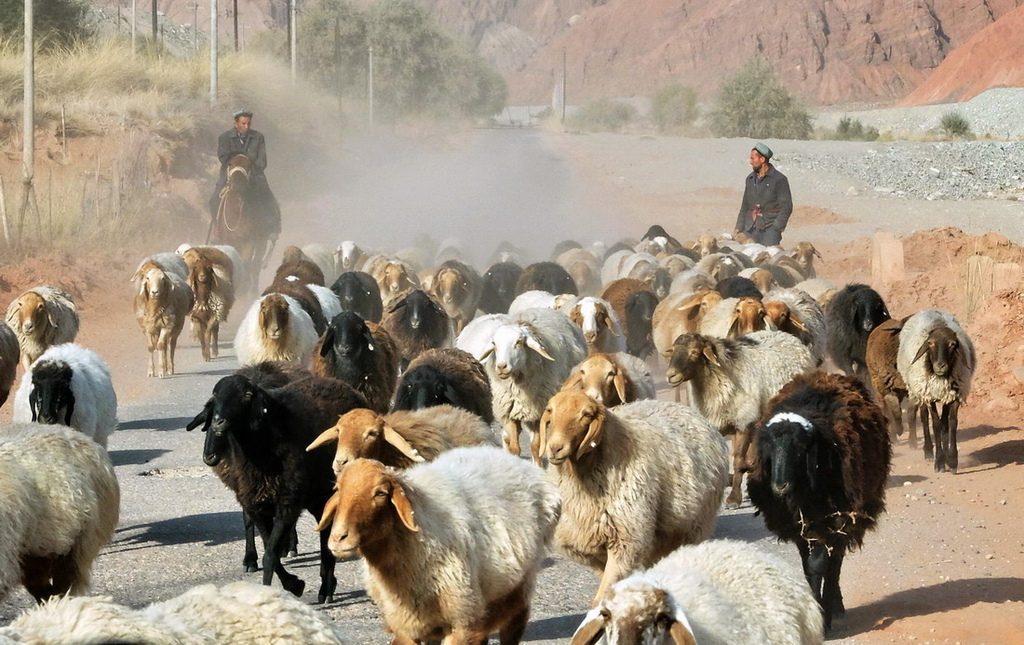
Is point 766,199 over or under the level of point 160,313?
over

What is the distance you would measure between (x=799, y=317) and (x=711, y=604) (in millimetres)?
8728

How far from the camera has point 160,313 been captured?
53.2 ft

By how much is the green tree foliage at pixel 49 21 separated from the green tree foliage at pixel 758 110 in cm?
3955

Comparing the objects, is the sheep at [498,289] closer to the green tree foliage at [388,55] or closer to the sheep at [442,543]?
the sheep at [442,543]

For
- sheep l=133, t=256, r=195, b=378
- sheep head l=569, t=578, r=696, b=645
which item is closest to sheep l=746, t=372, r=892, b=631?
sheep head l=569, t=578, r=696, b=645

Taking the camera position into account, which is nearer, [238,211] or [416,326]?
[416,326]

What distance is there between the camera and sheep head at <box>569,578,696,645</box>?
4.55 m

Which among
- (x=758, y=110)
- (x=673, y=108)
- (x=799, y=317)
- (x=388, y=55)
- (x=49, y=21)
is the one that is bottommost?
(x=799, y=317)

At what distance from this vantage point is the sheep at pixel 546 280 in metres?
17.1

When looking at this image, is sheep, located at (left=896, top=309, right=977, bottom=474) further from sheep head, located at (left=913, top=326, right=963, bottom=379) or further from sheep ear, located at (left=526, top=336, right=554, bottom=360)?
sheep ear, located at (left=526, top=336, right=554, bottom=360)

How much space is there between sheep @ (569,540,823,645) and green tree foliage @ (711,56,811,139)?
→ 68.8m

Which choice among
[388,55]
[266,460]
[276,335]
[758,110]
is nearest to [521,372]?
[276,335]

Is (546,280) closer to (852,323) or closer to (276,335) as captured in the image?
(852,323)

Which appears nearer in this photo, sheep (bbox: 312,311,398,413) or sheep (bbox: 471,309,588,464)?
sheep (bbox: 471,309,588,464)
